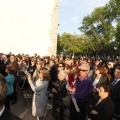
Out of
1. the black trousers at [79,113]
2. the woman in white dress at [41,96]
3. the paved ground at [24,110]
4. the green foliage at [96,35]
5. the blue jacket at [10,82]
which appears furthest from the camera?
the green foliage at [96,35]

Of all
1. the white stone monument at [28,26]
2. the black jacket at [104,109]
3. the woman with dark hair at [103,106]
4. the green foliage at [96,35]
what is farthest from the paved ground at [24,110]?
the green foliage at [96,35]

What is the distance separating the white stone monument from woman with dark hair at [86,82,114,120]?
2151 centimetres

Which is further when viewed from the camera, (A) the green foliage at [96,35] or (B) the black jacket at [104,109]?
(A) the green foliage at [96,35]

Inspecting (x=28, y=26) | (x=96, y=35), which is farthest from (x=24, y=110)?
(x=96, y=35)

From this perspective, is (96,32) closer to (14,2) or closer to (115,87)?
(14,2)

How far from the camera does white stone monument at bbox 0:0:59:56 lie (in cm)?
2755

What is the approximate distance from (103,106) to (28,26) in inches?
905

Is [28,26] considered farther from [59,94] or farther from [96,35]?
[96,35]

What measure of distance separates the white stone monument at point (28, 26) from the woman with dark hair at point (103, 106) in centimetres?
2151

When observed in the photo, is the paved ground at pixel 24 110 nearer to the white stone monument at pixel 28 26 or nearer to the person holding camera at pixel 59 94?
the person holding camera at pixel 59 94

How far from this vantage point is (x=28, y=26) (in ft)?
92.0

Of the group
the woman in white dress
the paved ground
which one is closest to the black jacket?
the woman in white dress

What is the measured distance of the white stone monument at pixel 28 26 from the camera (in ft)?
90.4

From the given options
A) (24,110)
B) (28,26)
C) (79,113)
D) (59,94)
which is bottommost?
(24,110)
